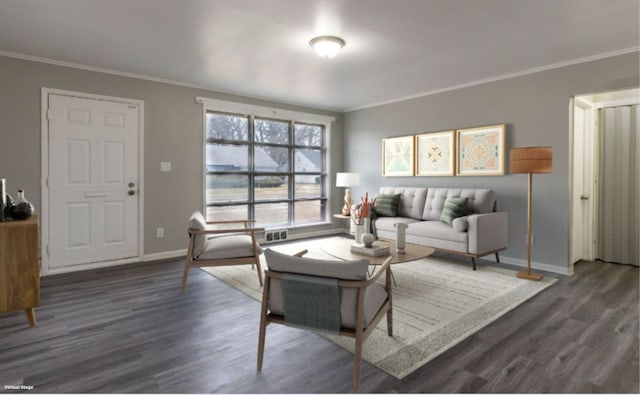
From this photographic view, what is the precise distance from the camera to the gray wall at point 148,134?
12.5 feet

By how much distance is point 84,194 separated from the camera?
4.27 metres

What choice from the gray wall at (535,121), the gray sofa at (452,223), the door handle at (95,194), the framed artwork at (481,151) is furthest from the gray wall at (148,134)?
the framed artwork at (481,151)

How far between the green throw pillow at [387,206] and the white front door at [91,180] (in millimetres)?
3454

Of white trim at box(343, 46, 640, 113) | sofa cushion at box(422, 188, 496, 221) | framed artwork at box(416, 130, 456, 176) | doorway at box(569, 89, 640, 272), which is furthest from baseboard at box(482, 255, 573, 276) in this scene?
white trim at box(343, 46, 640, 113)

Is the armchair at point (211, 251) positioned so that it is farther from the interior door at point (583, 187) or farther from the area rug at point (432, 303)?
the interior door at point (583, 187)

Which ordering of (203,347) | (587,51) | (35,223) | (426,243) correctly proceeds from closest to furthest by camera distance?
(203,347) → (35,223) → (587,51) → (426,243)

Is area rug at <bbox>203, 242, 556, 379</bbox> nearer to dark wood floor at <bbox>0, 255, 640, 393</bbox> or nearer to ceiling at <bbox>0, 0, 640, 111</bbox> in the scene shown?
dark wood floor at <bbox>0, 255, 640, 393</bbox>

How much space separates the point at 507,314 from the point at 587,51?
9.68 feet

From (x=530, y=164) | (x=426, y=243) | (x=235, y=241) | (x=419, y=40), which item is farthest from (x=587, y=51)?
(x=235, y=241)

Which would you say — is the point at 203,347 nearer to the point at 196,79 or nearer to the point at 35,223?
the point at 35,223

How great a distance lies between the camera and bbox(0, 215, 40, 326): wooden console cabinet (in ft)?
8.38

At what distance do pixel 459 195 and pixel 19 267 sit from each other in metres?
4.76

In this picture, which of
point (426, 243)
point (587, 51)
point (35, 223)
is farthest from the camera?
point (426, 243)

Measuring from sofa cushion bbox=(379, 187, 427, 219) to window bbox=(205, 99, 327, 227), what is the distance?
1.78m
